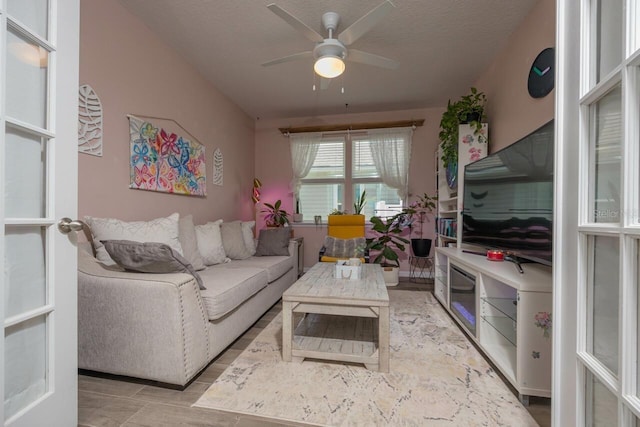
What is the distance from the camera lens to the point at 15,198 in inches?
30.6

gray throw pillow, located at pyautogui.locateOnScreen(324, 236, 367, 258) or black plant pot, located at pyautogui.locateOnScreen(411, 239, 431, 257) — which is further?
black plant pot, located at pyautogui.locateOnScreen(411, 239, 431, 257)

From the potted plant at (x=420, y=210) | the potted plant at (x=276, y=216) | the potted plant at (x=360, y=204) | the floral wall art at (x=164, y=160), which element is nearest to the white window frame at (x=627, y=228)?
the floral wall art at (x=164, y=160)

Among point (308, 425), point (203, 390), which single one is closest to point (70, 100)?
point (203, 390)

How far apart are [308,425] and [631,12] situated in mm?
1712

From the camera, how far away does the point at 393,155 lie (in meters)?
4.20

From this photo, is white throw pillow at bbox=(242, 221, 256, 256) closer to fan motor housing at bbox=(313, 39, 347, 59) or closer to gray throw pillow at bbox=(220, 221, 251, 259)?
gray throw pillow at bbox=(220, 221, 251, 259)

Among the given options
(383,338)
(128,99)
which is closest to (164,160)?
(128,99)

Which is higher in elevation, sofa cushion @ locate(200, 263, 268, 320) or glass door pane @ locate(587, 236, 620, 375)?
glass door pane @ locate(587, 236, 620, 375)

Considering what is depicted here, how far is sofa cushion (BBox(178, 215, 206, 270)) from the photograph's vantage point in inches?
90.5

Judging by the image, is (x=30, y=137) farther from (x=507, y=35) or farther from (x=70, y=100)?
(x=507, y=35)

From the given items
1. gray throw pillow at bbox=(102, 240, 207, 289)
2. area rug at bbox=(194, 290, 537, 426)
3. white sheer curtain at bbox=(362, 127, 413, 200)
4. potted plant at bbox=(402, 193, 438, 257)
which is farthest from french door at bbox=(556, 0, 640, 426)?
white sheer curtain at bbox=(362, 127, 413, 200)

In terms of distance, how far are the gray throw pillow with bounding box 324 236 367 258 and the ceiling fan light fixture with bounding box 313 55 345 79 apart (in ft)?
6.82

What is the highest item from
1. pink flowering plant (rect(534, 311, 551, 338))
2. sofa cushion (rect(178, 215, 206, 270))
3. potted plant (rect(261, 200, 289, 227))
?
potted plant (rect(261, 200, 289, 227))

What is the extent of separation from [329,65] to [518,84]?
170 centimetres
